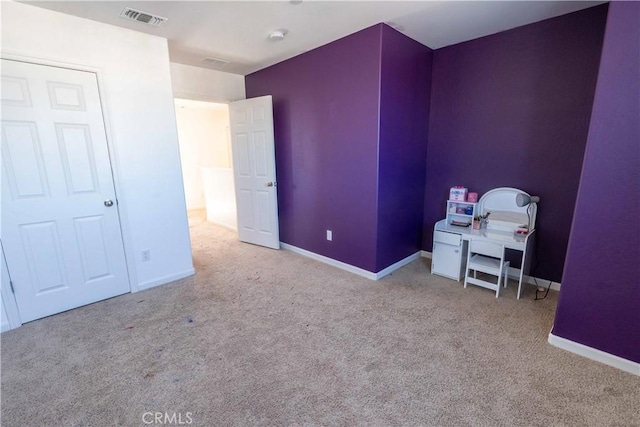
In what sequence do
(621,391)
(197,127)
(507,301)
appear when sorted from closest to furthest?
(621,391) → (507,301) → (197,127)

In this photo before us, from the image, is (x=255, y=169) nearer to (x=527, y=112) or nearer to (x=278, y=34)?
(x=278, y=34)

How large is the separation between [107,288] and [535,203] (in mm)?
4083

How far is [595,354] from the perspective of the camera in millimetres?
1834

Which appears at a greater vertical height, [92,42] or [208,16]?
[208,16]

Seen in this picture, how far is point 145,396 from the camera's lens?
1630 mm

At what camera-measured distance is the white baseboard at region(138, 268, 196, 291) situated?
9.47ft

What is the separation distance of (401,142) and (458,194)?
824 millimetres

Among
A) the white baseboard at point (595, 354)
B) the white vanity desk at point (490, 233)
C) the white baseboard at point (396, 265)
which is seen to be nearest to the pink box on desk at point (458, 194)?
the white vanity desk at point (490, 233)

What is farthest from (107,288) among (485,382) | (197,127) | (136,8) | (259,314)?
(197,127)

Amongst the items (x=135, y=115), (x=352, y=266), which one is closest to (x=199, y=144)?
(x=135, y=115)

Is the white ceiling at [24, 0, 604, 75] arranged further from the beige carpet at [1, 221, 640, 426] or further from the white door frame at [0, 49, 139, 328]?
the beige carpet at [1, 221, 640, 426]

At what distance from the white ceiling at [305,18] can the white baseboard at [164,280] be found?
2.33 metres

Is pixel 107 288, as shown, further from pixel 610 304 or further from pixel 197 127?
pixel 197 127

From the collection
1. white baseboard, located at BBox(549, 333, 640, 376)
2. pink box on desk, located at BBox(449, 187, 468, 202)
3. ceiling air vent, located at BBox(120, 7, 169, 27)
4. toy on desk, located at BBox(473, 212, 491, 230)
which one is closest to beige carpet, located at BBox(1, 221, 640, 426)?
white baseboard, located at BBox(549, 333, 640, 376)
